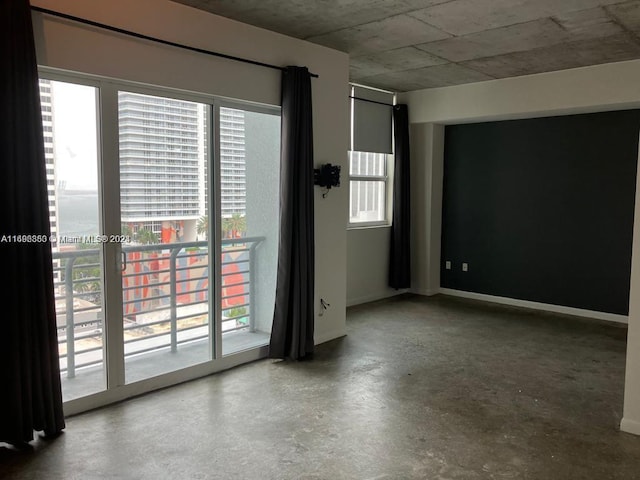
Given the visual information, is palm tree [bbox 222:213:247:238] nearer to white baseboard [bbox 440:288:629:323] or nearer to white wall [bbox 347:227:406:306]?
white wall [bbox 347:227:406:306]

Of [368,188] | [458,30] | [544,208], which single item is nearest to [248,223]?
[458,30]

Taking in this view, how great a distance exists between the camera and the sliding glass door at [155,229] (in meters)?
3.18

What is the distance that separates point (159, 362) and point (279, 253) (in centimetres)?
123

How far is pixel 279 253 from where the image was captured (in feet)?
13.8

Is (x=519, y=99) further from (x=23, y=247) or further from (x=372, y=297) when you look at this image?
(x=23, y=247)

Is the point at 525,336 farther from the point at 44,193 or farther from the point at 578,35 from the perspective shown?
the point at 44,193

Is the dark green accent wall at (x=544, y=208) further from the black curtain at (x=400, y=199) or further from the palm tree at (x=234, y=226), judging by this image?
the palm tree at (x=234, y=226)

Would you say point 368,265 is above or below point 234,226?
below

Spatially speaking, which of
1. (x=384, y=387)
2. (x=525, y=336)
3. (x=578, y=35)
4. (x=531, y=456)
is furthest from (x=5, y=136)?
(x=525, y=336)

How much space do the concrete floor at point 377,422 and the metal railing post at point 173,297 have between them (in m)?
0.35

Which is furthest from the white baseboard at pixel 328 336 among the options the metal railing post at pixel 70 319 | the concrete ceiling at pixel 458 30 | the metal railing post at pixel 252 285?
the concrete ceiling at pixel 458 30

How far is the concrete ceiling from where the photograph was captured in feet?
11.7

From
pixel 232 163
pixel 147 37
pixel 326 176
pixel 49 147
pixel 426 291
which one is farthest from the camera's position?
pixel 426 291

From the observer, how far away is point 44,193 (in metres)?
2.79
